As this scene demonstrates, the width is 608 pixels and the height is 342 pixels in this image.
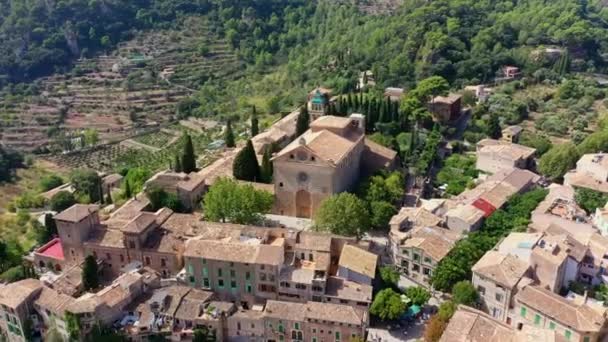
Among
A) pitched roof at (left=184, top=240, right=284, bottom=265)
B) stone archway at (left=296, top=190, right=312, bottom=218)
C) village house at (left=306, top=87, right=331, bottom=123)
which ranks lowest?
stone archway at (left=296, top=190, right=312, bottom=218)

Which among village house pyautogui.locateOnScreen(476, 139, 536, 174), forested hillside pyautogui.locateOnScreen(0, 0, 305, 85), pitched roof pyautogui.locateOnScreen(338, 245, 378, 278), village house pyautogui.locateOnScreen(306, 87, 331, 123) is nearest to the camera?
pitched roof pyautogui.locateOnScreen(338, 245, 378, 278)

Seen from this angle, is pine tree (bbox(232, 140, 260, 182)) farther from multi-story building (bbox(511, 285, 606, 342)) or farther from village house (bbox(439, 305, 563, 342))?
multi-story building (bbox(511, 285, 606, 342))

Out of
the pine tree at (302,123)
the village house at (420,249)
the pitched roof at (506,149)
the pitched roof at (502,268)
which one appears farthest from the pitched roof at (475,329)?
the pine tree at (302,123)

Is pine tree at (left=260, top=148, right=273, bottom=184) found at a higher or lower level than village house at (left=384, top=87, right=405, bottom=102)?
lower

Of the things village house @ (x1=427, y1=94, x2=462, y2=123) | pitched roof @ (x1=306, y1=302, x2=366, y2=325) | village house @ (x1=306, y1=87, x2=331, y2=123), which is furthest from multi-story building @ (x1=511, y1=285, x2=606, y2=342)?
village house @ (x1=427, y1=94, x2=462, y2=123)

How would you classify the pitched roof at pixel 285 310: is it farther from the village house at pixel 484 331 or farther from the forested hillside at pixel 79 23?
the forested hillside at pixel 79 23

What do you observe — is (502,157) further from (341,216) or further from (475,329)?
(475,329)
